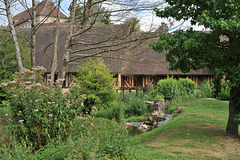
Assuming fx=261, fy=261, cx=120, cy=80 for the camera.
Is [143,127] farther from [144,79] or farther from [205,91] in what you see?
[144,79]

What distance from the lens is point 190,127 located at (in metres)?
8.66

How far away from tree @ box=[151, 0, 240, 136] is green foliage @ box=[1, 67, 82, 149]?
319 cm

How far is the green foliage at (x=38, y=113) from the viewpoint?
547 cm

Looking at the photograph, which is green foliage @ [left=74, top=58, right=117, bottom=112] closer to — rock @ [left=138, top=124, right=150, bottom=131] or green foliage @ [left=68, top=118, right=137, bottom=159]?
rock @ [left=138, top=124, right=150, bottom=131]

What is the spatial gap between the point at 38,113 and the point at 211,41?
4933 mm

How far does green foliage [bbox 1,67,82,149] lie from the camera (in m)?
5.47

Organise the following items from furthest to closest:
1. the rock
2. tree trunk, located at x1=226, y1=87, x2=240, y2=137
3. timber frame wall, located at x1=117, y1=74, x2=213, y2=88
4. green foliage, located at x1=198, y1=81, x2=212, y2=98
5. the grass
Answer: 1. timber frame wall, located at x1=117, y1=74, x2=213, y2=88
2. green foliage, located at x1=198, y1=81, x2=212, y2=98
3. the rock
4. tree trunk, located at x1=226, y1=87, x2=240, y2=137
5. the grass

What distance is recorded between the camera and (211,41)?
7.25m

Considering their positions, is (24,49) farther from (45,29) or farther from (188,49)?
(188,49)

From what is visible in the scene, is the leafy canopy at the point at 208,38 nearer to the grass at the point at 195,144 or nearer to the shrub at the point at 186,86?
the grass at the point at 195,144

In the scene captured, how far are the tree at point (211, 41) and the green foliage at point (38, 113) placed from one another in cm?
319

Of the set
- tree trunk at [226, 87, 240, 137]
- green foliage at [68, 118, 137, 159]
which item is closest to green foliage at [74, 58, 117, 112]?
tree trunk at [226, 87, 240, 137]

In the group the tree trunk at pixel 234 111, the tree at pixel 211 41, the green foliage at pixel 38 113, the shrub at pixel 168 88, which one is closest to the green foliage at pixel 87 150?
the green foliage at pixel 38 113

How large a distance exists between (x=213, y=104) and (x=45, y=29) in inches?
789
